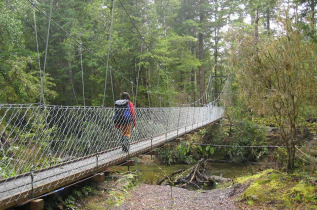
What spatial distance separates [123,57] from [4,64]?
11.5 feet

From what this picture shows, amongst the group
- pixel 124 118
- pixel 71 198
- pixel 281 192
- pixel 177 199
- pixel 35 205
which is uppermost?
pixel 124 118

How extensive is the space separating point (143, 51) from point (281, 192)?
6.00 metres

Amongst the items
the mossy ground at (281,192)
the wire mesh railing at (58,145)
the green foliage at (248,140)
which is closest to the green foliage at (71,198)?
the wire mesh railing at (58,145)

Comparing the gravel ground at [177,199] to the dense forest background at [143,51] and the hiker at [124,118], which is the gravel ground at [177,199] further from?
the dense forest background at [143,51]

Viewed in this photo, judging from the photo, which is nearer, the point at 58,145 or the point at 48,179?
the point at 48,179

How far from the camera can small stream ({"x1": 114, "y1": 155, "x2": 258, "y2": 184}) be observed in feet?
17.2

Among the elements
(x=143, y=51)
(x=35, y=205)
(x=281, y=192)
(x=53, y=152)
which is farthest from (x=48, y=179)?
(x=143, y=51)

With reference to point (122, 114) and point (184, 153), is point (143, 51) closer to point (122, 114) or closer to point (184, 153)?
point (184, 153)

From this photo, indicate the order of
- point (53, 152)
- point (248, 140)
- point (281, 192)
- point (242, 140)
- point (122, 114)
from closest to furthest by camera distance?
point (53, 152) < point (122, 114) < point (281, 192) < point (248, 140) < point (242, 140)

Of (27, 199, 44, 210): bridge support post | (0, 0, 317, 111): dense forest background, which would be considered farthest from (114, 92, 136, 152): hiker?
(27, 199, 44, 210): bridge support post

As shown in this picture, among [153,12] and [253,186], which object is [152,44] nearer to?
[153,12]

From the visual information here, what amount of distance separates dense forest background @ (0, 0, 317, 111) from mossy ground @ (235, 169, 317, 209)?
922 mm

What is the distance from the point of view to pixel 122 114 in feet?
8.49

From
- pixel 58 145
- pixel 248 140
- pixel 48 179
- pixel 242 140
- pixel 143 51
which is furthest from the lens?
pixel 143 51
